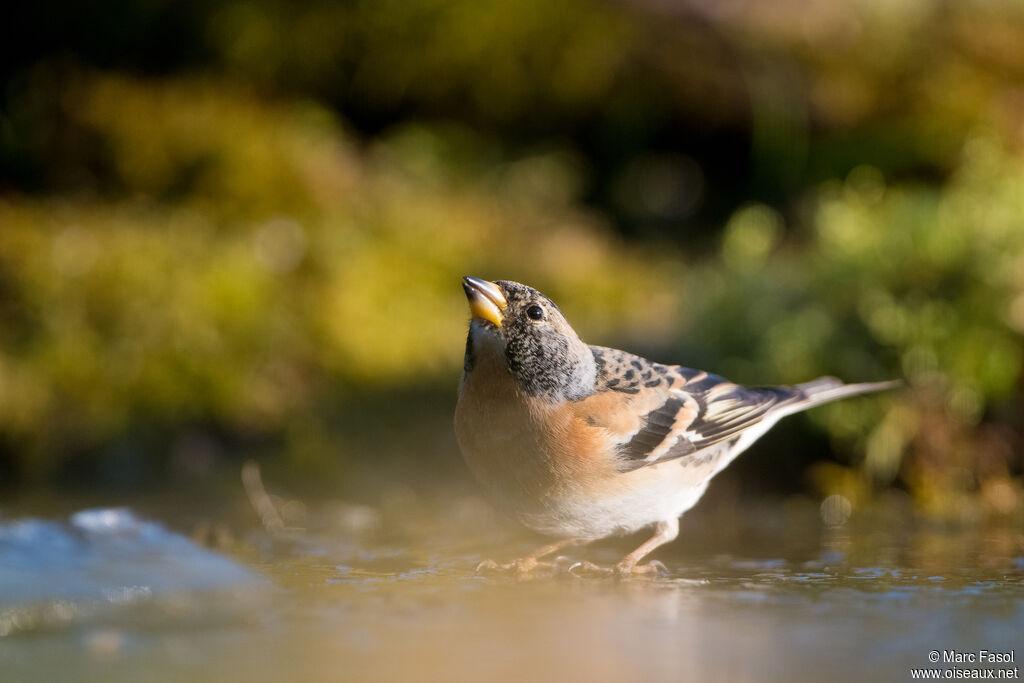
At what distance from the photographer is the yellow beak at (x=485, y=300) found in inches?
136

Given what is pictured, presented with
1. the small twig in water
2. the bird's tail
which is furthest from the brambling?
the small twig in water

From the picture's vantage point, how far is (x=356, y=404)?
621cm

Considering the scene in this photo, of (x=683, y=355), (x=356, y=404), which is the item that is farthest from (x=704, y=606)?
(x=356, y=404)

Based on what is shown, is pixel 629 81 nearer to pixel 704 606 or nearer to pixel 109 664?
pixel 704 606

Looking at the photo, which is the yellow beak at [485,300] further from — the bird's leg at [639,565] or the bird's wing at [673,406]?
the bird's leg at [639,565]

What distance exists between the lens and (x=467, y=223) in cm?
827

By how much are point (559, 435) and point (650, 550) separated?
1.96 feet

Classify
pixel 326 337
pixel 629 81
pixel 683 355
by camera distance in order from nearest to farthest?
pixel 683 355, pixel 326 337, pixel 629 81

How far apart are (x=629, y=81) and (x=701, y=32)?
747 mm

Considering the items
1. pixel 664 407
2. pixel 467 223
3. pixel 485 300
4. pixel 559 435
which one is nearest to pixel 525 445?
pixel 559 435

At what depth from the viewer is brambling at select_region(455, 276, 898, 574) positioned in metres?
3.54

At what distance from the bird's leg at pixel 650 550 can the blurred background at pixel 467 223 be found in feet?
3.77

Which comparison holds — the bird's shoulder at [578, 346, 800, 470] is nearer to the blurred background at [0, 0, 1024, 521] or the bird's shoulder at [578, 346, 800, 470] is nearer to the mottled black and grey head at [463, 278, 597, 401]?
the mottled black and grey head at [463, 278, 597, 401]

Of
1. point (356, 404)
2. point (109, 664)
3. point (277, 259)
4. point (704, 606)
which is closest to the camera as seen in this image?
point (109, 664)
